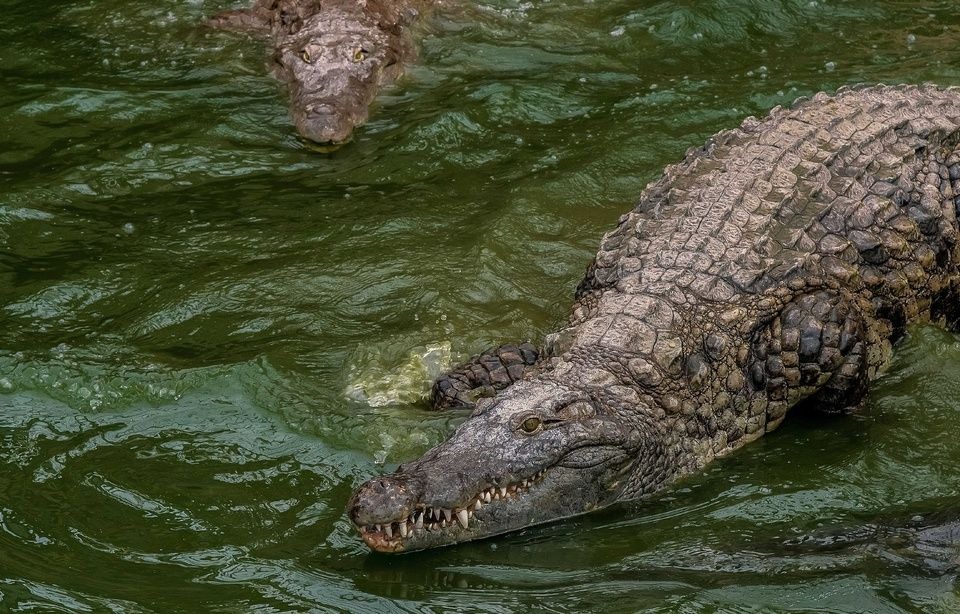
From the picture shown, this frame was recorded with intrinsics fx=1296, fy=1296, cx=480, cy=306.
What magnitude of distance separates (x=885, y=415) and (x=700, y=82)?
4172 mm

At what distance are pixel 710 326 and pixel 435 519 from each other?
5.28ft

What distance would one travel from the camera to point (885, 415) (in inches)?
234

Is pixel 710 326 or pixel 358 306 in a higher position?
pixel 710 326

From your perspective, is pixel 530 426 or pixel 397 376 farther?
pixel 397 376

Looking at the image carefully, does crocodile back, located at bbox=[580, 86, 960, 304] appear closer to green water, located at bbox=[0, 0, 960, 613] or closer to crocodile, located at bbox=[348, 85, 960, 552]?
crocodile, located at bbox=[348, 85, 960, 552]

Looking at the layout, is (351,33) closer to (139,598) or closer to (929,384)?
(929,384)

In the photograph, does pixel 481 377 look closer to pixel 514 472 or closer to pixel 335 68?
pixel 514 472

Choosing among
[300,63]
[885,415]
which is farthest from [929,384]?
[300,63]

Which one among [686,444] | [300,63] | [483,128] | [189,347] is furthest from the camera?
[300,63]

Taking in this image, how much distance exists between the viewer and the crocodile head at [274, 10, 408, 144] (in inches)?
361

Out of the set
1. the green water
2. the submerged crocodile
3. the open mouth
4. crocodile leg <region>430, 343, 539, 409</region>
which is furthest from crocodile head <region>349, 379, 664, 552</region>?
the submerged crocodile

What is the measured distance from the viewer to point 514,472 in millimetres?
5152

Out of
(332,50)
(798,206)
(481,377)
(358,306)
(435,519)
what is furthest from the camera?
(332,50)

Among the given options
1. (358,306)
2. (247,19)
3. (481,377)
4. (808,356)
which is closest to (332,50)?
(247,19)
